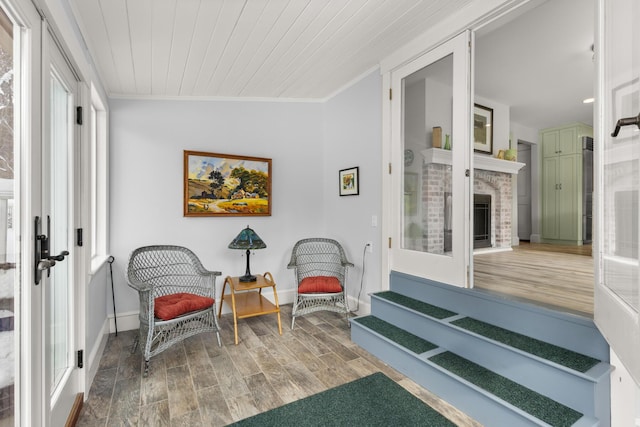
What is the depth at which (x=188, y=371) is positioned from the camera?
7.73 feet

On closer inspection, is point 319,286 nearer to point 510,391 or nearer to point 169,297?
point 169,297

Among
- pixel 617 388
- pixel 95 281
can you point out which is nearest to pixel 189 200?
pixel 95 281

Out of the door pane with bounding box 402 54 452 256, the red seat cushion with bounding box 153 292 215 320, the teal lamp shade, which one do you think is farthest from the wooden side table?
the door pane with bounding box 402 54 452 256

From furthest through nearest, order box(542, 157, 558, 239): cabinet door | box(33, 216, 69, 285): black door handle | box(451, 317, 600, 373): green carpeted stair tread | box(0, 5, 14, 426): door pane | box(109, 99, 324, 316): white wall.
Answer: box(542, 157, 558, 239): cabinet door, box(109, 99, 324, 316): white wall, box(451, 317, 600, 373): green carpeted stair tread, box(33, 216, 69, 285): black door handle, box(0, 5, 14, 426): door pane

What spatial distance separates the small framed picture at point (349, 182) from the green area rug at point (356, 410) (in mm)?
2057

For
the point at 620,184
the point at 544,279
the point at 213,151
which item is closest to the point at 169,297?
the point at 213,151

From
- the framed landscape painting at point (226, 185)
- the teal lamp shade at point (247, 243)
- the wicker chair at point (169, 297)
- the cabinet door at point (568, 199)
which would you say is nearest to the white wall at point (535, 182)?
the cabinet door at point (568, 199)

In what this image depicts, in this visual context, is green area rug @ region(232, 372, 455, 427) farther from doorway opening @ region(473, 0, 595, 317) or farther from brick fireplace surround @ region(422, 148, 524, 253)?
brick fireplace surround @ region(422, 148, 524, 253)

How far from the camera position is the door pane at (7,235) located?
1082 millimetres

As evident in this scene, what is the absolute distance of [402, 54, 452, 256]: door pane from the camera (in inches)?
103

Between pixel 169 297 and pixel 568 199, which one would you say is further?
pixel 568 199

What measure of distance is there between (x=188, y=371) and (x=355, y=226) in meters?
2.16

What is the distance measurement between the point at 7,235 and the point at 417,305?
8.50ft

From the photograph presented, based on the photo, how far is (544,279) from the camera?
9.54 ft
